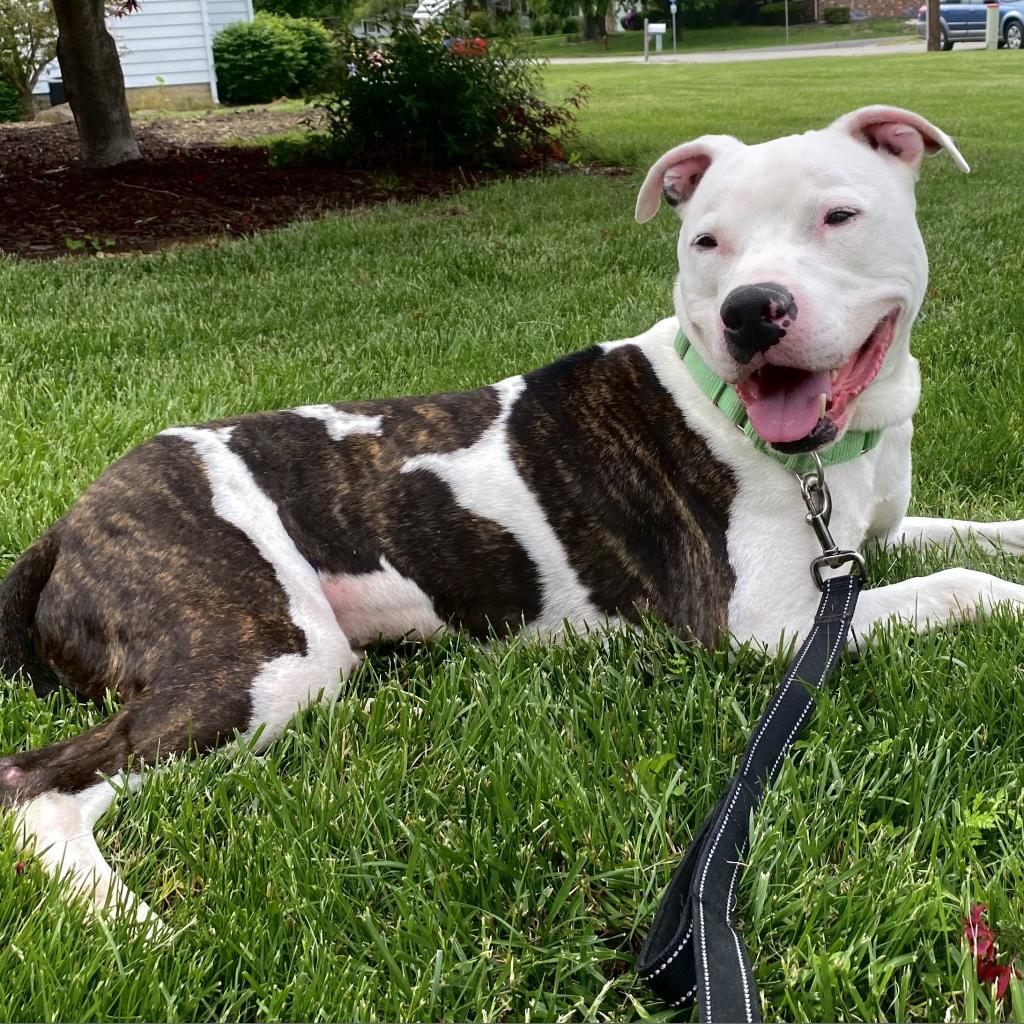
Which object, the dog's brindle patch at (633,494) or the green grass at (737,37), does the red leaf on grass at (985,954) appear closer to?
the dog's brindle patch at (633,494)

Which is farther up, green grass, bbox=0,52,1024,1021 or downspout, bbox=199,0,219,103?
downspout, bbox=199,0,219,103

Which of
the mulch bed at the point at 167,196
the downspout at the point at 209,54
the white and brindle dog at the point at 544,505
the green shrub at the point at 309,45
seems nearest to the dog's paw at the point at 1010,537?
the white and brindle dog at the point at 544,505

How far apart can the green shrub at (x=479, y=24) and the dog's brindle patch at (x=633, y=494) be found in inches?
468

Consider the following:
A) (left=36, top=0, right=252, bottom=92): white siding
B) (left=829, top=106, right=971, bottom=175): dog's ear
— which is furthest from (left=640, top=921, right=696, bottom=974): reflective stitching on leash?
(left=36, top=0, right=252, bottom=92): white siding

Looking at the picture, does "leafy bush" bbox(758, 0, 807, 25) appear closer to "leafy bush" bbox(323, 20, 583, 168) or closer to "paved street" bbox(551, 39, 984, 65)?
"paved street" bbox(551, 39, 984, 65)

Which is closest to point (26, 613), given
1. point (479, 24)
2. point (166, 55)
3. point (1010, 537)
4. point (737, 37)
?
point (1010, 537)

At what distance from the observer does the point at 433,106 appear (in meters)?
13.0

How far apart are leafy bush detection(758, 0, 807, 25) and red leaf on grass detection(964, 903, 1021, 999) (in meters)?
67.5

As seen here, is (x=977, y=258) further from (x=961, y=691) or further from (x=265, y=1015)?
(x=265, y=1015)

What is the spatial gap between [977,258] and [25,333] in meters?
6.41

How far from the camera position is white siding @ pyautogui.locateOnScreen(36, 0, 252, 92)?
26.2m

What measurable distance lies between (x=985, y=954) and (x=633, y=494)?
5.51 ft

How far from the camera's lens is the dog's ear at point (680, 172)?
332 cm

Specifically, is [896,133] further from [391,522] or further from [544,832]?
[544,832]
